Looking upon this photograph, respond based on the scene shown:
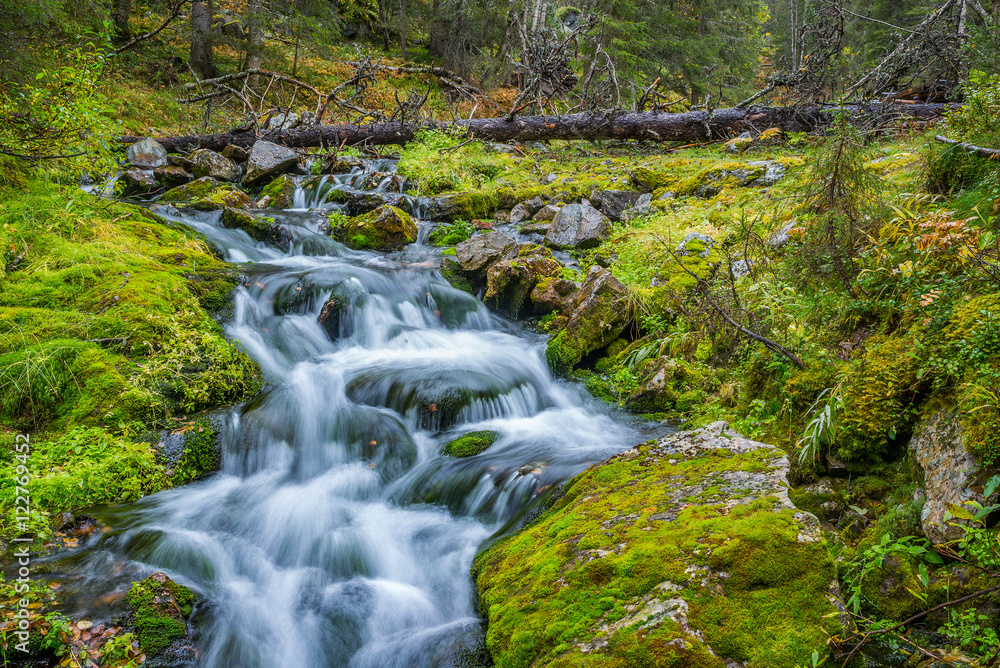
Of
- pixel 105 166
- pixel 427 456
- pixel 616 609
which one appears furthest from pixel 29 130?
pixel 616 609

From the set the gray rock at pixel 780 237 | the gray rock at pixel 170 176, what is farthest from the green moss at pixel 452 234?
the gray rock at pixel 170 176

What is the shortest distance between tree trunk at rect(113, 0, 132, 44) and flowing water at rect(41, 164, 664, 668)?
15978mm

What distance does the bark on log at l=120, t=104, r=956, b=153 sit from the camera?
12945 mm

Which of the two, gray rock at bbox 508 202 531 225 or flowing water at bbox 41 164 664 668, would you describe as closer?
flowing water at bbox 41 164 664 668

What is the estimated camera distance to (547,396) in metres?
6.39

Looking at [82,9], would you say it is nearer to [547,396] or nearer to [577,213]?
[577,213]

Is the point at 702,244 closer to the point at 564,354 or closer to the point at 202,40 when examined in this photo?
the point at 564,354

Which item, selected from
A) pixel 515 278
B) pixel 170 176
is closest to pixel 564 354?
pixel 515 278

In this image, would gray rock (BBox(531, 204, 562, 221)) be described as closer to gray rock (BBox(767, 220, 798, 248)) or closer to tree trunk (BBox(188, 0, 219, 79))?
gray rock (BBox(767, 220, 798, 248))

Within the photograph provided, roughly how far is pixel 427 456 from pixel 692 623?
3271mm

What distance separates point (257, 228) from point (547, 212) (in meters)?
5.44

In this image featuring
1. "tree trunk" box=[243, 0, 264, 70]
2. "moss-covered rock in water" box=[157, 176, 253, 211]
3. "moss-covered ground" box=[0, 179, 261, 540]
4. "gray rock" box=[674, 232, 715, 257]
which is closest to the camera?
"moss-covered ground" box=[0, 179, 261, 540]

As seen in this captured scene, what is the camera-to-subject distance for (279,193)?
39.7 feet

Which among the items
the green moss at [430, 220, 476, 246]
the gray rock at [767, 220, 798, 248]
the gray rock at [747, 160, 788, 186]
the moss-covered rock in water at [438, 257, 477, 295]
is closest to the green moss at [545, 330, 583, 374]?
the moss-covered rock in water at [438, 257, 477, 295]
